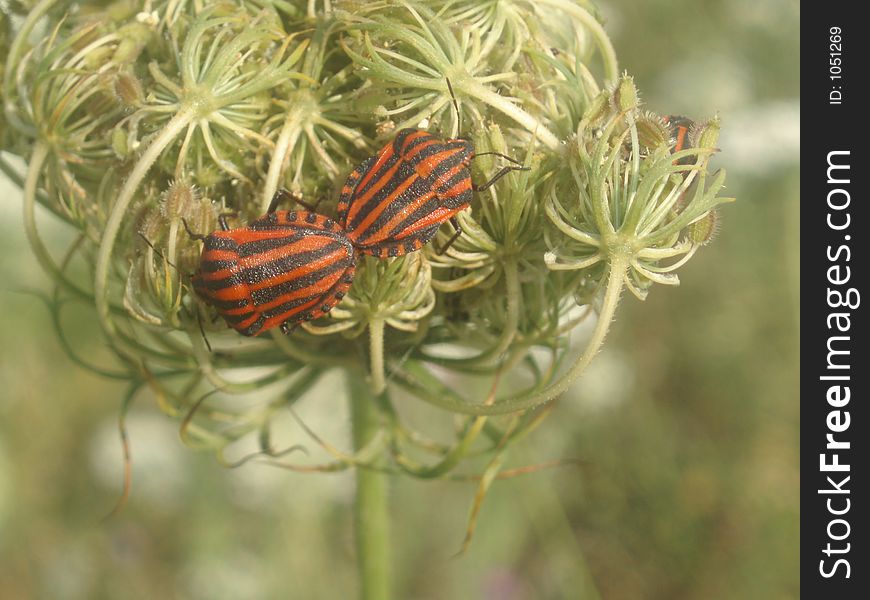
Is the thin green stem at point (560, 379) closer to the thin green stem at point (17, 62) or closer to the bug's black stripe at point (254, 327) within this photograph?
the bug's black stripe at point (254, 327)

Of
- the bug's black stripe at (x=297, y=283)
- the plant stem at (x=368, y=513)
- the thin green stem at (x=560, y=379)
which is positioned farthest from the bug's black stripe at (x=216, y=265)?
the plant stem at (x=368, y=513)

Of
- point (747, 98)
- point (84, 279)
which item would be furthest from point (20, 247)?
point (747, 98)

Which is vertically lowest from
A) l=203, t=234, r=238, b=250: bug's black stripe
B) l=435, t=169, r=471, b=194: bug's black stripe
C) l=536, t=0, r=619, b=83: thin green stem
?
l=203, t=234, r=238, b=250: bug's black stripe

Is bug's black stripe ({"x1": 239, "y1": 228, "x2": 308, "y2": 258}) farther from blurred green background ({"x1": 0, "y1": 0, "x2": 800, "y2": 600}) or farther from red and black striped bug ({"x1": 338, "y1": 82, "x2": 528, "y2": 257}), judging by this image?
blurred green background ({"x1": 0, "y1": 0, "x2": 800, "y2": 600})

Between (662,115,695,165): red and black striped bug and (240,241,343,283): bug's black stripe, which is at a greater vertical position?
(662,115,695,165): red and black striped bug

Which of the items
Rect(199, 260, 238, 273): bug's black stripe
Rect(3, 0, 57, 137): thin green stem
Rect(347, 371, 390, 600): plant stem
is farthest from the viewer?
Rect(347, 371, 390, 600): plant stem

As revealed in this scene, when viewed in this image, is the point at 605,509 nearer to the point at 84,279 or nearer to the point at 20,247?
the point at 84,279

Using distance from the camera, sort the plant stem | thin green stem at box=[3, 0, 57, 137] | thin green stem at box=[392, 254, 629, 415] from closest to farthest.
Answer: thin green stem at box=[392, 254, 629, 415], thin green stem at box=[3, 0, 57, 137], the plant stem

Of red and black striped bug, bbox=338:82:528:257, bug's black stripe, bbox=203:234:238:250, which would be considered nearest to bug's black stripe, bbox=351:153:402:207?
red and black striped bug, bbox=338:82:528:257
